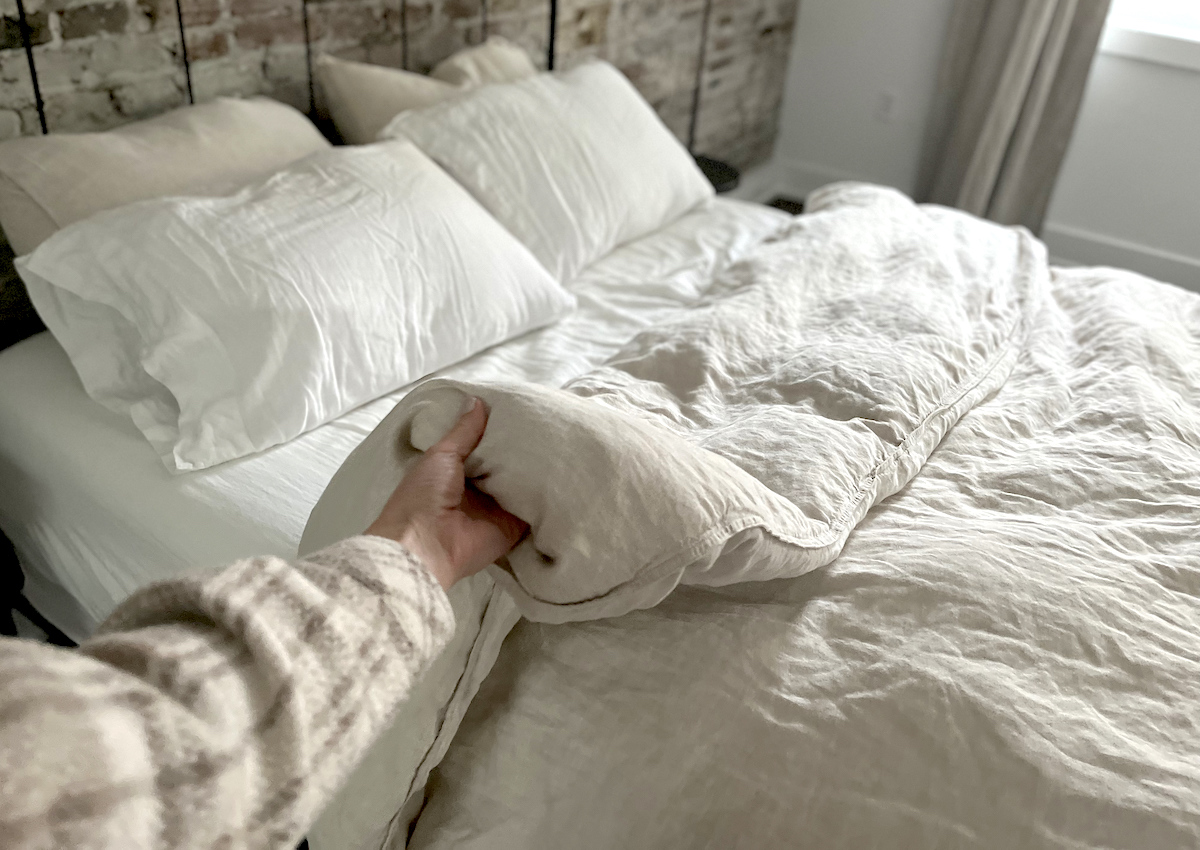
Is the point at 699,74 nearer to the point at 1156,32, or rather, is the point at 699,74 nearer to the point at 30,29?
the point at 1156,32

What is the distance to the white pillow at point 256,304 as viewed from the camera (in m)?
1.16

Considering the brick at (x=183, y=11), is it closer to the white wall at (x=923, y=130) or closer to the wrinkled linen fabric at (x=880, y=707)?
the wrinkled linen fabric at (x=880, y=707)

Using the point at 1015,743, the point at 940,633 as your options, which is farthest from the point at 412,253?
the point at 1015,743

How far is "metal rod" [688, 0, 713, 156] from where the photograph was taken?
2.99 meters

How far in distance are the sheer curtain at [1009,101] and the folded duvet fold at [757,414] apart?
4.61ft

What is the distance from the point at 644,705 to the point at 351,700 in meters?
0.33

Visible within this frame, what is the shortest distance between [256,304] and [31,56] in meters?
0.57

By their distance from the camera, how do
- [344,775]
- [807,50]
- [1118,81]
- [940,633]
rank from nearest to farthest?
[344,775] < [940,633] < [1118,81] < [807,50]

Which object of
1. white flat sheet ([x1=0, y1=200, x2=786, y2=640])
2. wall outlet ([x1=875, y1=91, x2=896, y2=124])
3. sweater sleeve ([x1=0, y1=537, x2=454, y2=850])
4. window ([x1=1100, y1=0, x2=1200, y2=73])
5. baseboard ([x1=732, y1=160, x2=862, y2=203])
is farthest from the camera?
baseboard ([x1=732, y1=160, x2=862, y2=203])

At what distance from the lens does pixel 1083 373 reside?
143 centimetres

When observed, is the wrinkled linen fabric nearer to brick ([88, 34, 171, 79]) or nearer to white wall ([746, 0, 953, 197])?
brick ([88, 34, 171, 79])

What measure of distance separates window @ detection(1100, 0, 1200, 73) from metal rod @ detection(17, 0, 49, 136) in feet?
9.97

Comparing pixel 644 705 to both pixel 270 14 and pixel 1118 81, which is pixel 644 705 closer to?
pixel 270 14

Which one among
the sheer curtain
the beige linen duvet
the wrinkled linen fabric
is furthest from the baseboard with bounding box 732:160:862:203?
the wrinkled linen fabric
